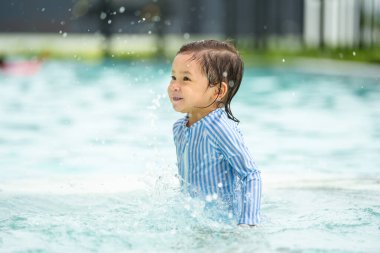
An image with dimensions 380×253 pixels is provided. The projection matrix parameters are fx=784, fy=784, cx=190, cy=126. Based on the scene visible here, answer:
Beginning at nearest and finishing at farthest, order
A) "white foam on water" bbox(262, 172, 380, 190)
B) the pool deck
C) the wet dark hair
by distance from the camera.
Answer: the wet dark hair → "white foam on water" bbox(262, 172, 380, 190) → the pool deck

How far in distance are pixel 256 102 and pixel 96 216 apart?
25.3 ft

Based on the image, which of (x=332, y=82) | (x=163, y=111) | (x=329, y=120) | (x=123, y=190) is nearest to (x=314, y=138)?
(x=329, y=120)

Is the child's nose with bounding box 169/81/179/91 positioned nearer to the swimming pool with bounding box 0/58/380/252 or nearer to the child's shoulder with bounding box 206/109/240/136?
the child's shoulder with bounding box 206/109/240/136

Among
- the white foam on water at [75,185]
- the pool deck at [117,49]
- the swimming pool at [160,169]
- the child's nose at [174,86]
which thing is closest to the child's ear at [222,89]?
the child's nose at [174,86]

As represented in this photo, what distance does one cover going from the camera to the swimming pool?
11.2 feet

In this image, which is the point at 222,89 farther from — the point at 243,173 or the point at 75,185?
the point at 75,185

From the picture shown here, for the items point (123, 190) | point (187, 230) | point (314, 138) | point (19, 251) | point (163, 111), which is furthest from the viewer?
point (163, 111)

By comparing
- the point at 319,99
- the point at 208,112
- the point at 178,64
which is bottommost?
the point at 319,99

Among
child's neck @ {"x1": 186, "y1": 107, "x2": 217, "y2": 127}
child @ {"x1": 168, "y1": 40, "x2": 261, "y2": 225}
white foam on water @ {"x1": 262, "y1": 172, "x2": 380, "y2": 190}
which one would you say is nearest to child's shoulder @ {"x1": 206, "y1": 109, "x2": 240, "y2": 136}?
child @ {"x1": 168, "y1": 40, "x2": 261, "y2": 225}

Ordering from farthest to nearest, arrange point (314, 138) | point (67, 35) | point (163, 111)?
point (67, 35), point (163, 111), point (314, 138)

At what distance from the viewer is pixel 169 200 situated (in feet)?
12.9

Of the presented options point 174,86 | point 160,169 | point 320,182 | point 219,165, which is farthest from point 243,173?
point 160,169

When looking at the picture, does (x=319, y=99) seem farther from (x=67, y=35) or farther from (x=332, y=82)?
(x=67, y=35)

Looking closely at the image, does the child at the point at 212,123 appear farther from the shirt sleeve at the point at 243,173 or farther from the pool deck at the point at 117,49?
the pool deck at the point at 117,49
